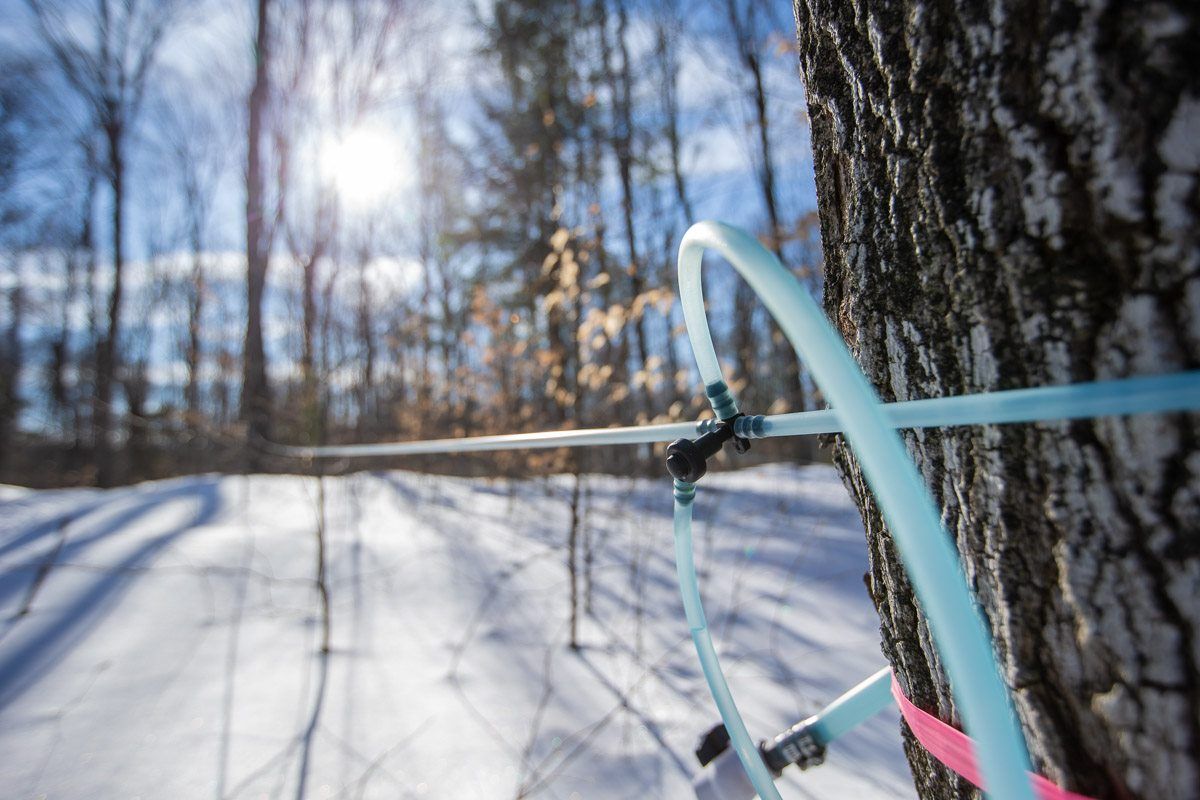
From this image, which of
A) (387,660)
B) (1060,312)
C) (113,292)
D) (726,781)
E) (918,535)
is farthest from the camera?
(113,292)

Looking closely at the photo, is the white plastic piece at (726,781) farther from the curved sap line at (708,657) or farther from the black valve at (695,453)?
the black valve at (695,453)

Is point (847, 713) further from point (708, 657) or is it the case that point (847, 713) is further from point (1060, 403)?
point (1060, 403)

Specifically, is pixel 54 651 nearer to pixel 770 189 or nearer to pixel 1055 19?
pixel 1055 19

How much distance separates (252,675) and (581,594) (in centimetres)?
125

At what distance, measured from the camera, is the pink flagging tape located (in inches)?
16.5

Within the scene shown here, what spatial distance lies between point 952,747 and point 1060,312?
0.37 meters

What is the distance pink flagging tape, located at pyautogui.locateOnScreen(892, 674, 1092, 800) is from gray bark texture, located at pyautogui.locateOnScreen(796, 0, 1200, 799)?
20 millimetres

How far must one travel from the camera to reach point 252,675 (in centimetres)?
171

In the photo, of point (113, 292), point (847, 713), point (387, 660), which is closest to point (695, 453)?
point (847, 713)

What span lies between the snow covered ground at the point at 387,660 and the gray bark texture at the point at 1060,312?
984mm

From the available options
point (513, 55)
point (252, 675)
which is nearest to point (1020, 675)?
point (252, 675)

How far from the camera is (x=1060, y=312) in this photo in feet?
1.28

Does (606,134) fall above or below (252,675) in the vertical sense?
above

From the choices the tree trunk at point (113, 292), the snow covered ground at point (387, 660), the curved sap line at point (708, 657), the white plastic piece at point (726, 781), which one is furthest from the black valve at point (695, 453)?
the tree trunk at point (113, 292)
